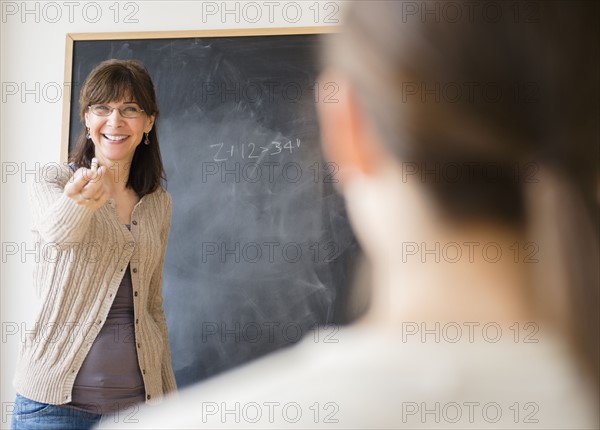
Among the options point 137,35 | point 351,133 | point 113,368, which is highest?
point 137,35

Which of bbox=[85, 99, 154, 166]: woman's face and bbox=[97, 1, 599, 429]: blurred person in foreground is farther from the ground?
bbox=[85, 99, 154, 166]: woman's face

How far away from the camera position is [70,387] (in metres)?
1.79

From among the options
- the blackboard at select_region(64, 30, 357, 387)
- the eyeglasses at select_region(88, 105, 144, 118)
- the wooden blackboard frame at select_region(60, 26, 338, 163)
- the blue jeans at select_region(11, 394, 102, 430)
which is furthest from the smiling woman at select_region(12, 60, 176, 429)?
the wooden blackboard frame at select_region(60, 26, 338, 163)

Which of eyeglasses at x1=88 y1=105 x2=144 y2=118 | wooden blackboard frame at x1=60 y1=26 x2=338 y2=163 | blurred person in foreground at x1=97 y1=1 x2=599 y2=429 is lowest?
blurred person in foreground at x1=97 y1=1 x2=599 y2=429

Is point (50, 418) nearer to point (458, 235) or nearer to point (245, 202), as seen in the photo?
point (245, 202)

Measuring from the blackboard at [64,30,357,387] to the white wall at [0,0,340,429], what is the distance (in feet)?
0.35

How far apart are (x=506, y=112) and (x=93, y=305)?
1.59 meters

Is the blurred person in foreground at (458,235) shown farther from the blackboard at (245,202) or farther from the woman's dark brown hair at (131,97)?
the blackboard at (245,202)

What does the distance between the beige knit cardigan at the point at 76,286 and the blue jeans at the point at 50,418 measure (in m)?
0.03

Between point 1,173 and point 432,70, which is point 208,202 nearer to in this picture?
point 1,173

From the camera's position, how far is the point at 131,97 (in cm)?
223

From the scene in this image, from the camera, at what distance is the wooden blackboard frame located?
289 cm

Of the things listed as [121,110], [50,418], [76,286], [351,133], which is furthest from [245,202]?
[351,133]

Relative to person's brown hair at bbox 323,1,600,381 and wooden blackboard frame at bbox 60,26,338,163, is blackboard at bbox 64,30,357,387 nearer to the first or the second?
wooden blackboard frame at bbox 60,26,338,163
